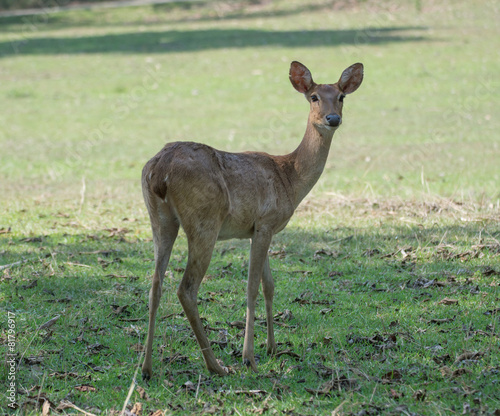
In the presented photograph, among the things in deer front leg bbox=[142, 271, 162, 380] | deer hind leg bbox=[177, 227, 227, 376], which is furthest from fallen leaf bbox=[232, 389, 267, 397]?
deer front leg bbox=[142, 271, 162, 380]

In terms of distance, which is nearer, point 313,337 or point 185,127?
point 313,337

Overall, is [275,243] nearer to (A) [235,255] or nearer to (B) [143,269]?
(A) [235,255]

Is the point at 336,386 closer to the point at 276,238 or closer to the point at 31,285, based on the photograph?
the point at 31,285

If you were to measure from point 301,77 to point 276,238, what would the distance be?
3.17m

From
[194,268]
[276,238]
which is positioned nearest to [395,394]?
[194,268]

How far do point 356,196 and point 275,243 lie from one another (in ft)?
8.48

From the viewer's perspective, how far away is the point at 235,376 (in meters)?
5.63

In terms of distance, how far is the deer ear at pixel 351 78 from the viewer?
670 centimetres

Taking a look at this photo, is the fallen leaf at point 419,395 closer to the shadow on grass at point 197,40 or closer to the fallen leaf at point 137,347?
the fallen leaf at point 137,347

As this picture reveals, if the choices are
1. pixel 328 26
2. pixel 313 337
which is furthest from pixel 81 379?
pixel 328 26

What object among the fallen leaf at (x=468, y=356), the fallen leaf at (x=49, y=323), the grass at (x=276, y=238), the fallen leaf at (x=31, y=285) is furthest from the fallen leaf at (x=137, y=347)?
the fallen leaf at (x=468, y=356)

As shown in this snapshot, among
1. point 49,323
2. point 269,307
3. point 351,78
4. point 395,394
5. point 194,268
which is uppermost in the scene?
point 351,78

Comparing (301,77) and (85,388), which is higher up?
(301,77)

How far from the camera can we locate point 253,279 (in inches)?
231
